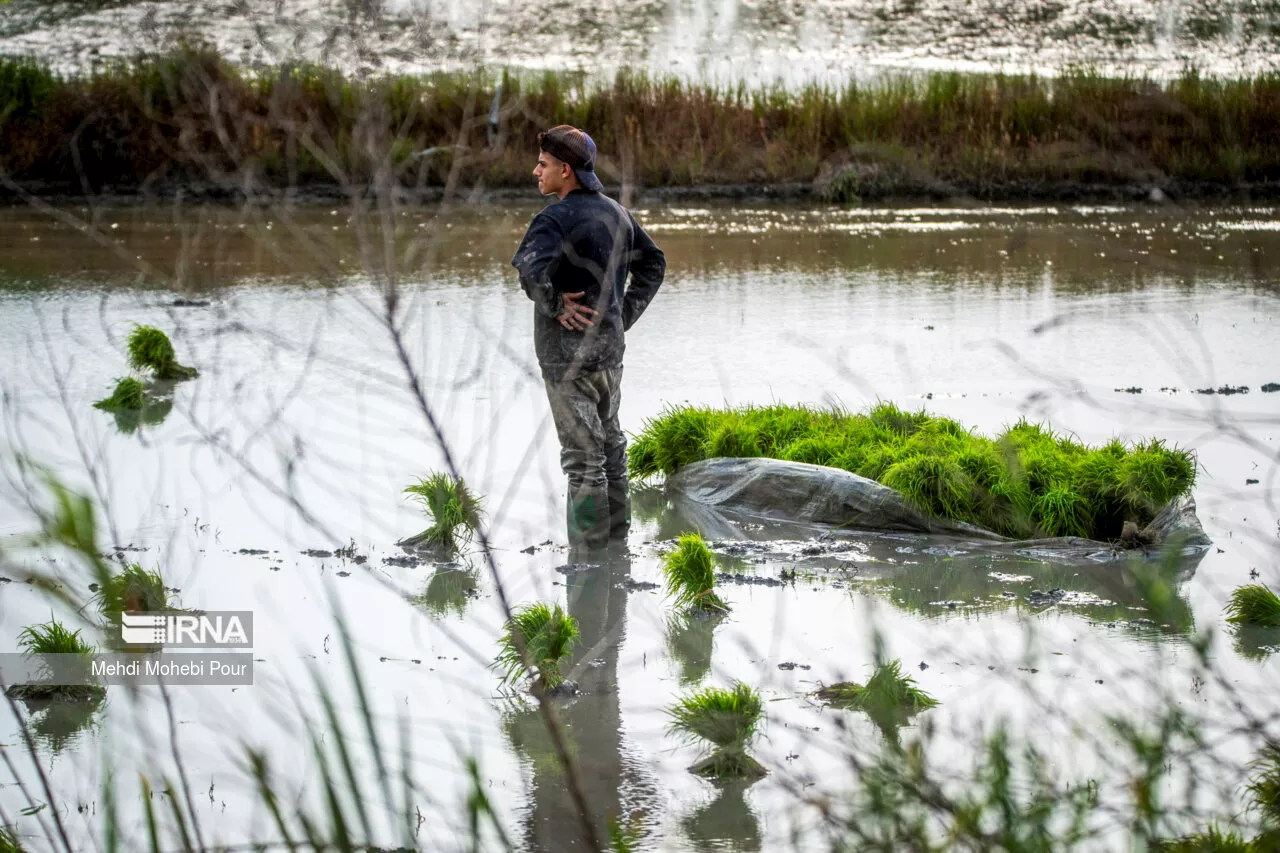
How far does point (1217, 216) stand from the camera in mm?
17312

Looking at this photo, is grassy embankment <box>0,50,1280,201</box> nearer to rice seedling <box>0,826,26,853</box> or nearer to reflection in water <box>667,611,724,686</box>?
reflection in water <box>667,611,724,686</box>

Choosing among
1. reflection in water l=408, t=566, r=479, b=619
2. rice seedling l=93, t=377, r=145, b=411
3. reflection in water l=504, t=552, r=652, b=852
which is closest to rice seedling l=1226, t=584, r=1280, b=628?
reflection in water l=504, t=552, r=652, b=852

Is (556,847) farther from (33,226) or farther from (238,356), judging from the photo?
(33,226)

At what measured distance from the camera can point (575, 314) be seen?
5.70 metres

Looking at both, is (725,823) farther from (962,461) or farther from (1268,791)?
(962,461)

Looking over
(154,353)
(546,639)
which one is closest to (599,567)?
(546,639)

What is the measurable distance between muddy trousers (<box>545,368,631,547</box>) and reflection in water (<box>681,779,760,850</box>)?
239cm

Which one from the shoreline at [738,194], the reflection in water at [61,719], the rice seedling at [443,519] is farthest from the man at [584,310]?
the shoreline at [738,194]

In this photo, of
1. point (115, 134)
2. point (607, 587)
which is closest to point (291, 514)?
point (607, 587)

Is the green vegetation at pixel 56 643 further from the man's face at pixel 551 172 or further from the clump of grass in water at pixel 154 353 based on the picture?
the clump of grass in water at pixel 154 353

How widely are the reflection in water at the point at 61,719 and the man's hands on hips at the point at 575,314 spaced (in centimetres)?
224

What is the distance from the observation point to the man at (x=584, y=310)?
5.65 meters

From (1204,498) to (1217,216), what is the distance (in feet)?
39.2

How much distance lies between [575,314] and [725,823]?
2601mm
